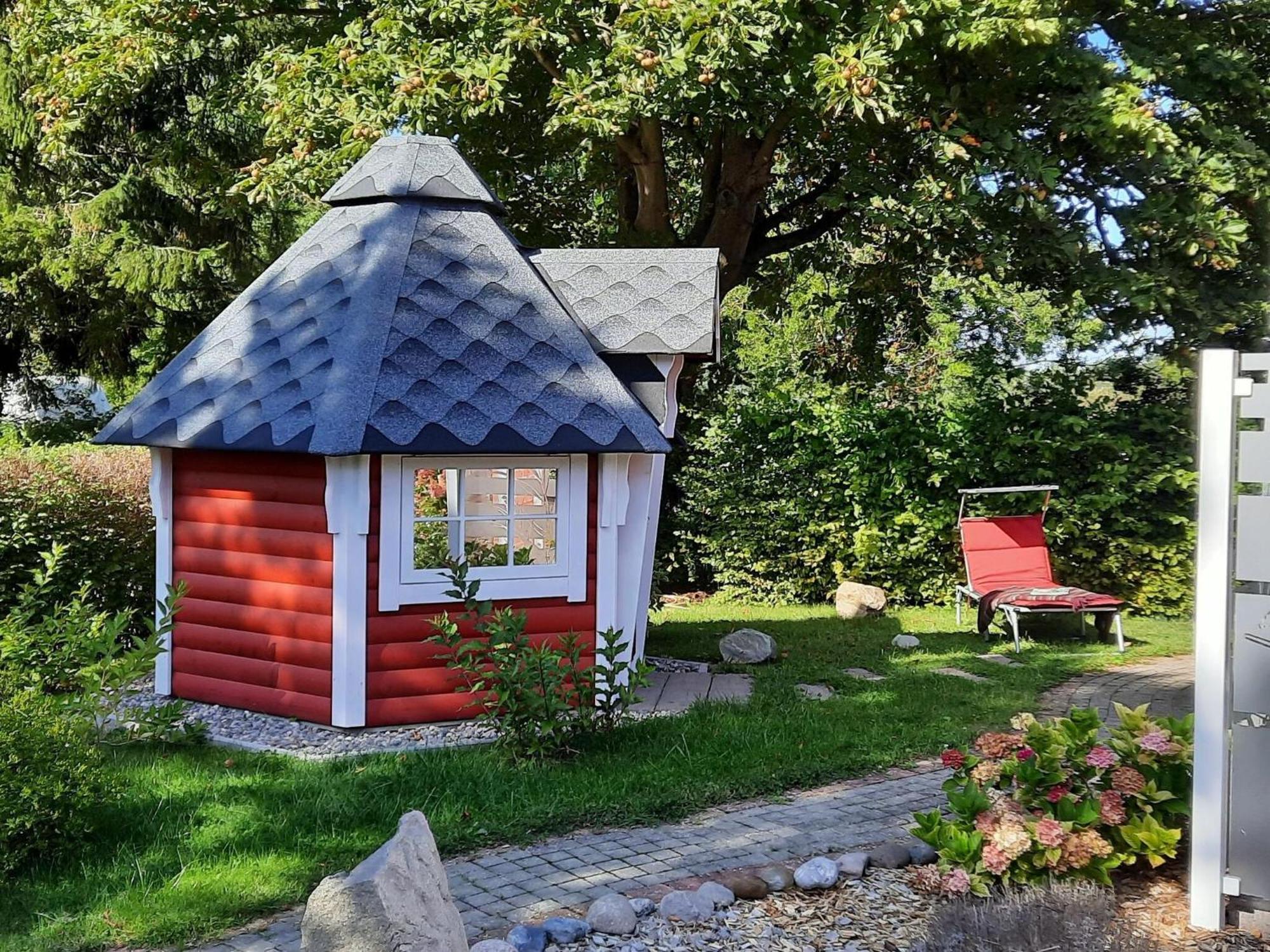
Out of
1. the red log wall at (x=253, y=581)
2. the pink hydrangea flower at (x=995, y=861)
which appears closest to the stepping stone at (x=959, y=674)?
the pink hydrangea flower at (x=995, y=861)

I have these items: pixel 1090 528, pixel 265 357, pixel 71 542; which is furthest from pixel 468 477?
pixel 1090 528

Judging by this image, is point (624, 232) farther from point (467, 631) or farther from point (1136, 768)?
point (1136, 768)

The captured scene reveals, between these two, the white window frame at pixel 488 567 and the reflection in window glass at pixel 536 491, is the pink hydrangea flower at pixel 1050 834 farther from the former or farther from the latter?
the reflection in window glass at pixel 536 491

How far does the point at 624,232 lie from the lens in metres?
12.4

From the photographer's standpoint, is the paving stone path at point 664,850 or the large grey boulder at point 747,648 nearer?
the paving stone path at point 664,850

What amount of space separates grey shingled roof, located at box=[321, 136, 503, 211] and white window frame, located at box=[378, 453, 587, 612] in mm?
2182

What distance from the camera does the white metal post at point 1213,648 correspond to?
4.16 metres

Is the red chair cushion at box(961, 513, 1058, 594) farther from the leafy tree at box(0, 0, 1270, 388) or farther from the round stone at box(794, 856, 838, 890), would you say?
the round stone at box(794, 856, 838, 890)

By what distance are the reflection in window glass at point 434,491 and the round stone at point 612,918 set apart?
3.71 metres

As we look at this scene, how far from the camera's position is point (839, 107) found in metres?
8.75

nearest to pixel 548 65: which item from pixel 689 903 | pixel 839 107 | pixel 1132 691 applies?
pixel 839 107

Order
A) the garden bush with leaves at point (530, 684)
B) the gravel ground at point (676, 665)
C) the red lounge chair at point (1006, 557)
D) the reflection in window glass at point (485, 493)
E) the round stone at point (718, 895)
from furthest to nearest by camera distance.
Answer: the red lounge chair at point (1006, 557), the gravel ground at point (676, 665), the reflection in window glass at point (485, 493), the garden bush with leaves at point (530, 684), the round stone at point (718, 895)

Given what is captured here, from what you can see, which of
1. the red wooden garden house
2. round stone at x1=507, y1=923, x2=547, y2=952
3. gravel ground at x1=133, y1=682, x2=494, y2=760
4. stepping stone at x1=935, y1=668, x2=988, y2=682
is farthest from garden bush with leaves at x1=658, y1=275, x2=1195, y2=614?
round stone at x1=507, y1=923, x2=547, y2=952

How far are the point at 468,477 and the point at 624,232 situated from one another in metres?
5.74
